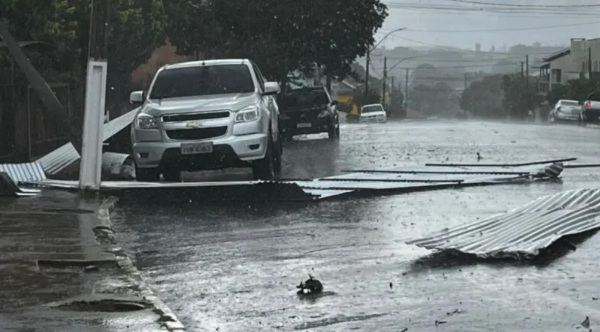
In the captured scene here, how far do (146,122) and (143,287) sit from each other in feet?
27.2

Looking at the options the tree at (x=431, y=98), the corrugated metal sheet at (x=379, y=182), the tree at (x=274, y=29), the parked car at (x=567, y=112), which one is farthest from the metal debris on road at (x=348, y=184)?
the tree at (x=431, y=98)

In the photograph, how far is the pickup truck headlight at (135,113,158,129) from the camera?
16.5 meters

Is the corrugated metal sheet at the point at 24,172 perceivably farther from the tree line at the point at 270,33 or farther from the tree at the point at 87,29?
the tree line at the point at 270,33

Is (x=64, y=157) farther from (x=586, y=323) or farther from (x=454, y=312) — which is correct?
(x=586, y=323)

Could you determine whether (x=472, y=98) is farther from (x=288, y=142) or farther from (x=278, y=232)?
(x=278, y=232)

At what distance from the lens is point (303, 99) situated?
110 ft

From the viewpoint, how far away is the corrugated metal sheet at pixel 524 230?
372 inches

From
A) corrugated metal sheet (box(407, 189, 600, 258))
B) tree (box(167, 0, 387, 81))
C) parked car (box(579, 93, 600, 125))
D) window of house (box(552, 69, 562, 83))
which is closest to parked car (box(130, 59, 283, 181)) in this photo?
corrugated metal sheet (box(407, 189, 600, 258))

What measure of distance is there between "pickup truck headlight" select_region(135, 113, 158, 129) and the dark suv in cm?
1610

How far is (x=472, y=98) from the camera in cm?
15212

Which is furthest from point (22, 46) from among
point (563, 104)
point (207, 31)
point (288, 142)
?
point (563, 104)

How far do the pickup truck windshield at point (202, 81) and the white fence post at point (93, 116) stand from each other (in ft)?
9.26

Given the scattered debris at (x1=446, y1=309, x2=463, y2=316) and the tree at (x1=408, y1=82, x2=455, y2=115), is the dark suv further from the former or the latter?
the tree at (x1=408, y1=82, x2=455, y2=115)

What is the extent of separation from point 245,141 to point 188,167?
952 millimetres
